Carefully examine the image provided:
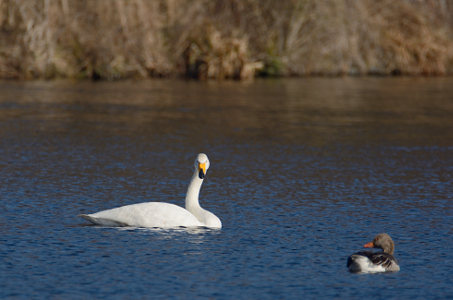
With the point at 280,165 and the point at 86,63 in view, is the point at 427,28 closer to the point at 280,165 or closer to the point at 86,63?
the point at 86,63

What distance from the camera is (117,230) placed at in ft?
38.8

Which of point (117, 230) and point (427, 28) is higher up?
point (427, 28)

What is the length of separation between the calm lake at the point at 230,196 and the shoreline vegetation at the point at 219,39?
14797mm

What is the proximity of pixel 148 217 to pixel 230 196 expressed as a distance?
3.06m

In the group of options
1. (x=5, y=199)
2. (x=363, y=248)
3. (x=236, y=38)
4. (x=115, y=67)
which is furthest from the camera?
(x=236, y=38)

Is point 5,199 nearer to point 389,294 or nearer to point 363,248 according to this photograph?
point 363,248

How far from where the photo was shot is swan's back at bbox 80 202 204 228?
1180 cm

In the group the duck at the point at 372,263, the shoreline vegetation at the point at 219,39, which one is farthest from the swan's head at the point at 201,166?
the shoreline vegetation at the point at 219,39

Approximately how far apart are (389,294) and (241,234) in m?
3.00

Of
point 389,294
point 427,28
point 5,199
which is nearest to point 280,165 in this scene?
point 5,199

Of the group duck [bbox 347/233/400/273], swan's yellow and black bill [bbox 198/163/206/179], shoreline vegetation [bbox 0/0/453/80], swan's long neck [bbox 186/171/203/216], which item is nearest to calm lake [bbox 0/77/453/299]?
duck [bbox 347/233/400/273]

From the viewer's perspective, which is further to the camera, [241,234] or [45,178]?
[45,178]

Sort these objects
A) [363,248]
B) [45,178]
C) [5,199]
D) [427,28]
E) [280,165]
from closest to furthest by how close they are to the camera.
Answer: [363,248] < [5,199] < [45,178] < [280,165] < [427,28]

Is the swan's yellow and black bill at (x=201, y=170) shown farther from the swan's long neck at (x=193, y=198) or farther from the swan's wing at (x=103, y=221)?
the swan's wing at (x=103, y=221)
